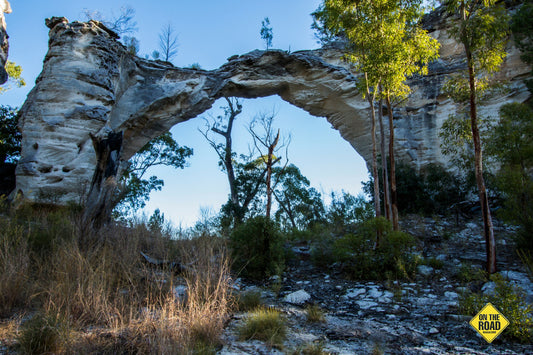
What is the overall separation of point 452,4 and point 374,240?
5.18 m

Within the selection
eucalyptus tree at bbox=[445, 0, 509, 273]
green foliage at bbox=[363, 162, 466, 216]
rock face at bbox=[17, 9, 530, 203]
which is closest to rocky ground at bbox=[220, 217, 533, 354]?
eucalyptus tree at bbox=[445, 0, 509, 273]

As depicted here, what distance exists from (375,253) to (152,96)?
34.4ft

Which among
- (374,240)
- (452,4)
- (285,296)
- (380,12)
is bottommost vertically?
(285,296)

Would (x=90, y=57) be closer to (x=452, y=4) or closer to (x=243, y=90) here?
(x=243, y=90)

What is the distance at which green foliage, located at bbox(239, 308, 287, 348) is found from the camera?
3355 mm

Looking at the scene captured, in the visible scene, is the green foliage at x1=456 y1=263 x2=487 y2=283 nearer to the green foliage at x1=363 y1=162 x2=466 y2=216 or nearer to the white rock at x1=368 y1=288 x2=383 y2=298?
the white rock at x1=368 y1=288 x2=383 y2=298

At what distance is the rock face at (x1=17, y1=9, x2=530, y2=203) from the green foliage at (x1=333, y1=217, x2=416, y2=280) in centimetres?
779

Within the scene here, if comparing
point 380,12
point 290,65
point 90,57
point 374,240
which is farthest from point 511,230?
point 90,57

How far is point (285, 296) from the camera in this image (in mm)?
5270

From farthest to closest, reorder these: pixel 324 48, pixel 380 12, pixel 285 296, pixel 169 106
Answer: pixel 324 48, pixel 169 106, pixel 380 12, pixel 285 296

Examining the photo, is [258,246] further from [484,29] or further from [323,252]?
[484,29]

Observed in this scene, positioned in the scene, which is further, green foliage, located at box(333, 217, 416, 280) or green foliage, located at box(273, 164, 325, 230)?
green foliage, located at box(273, 164, 325, 230)

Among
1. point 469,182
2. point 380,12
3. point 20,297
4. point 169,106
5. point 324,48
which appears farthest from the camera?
point 324,48

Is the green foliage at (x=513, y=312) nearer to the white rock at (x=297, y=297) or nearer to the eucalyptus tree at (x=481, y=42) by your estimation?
the white rock at (x=297, y=297)
